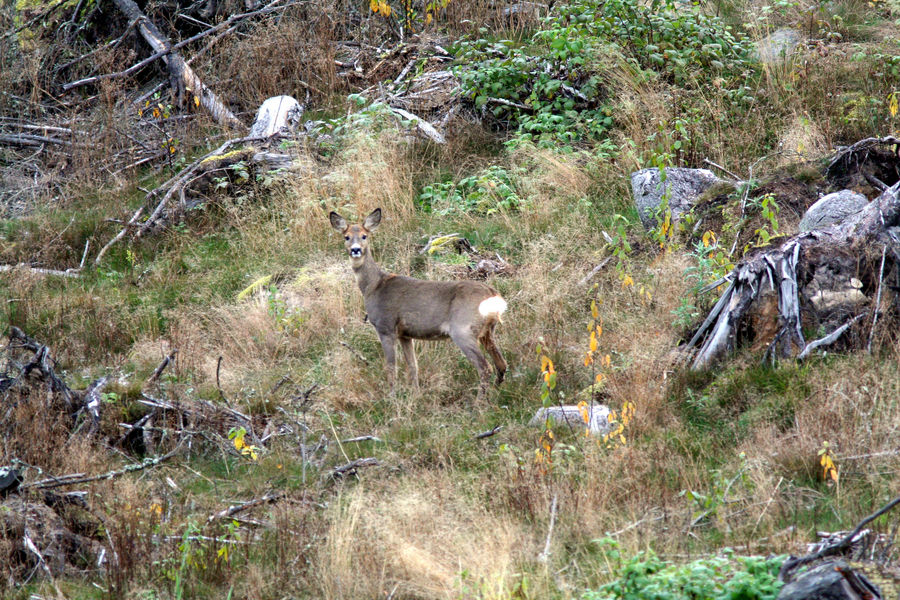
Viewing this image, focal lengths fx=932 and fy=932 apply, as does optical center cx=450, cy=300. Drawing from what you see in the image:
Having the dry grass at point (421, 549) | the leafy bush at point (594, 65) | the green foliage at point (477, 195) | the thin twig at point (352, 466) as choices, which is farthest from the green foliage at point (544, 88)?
the dry grass at point (421, 549)

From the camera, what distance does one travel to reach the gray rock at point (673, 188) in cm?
900

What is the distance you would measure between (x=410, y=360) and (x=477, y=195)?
126 inches

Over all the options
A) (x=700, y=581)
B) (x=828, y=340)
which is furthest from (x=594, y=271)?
(x=700, y=581)

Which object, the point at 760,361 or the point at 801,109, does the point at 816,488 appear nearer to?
the point at 760,361

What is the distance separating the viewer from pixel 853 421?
17.0 ft

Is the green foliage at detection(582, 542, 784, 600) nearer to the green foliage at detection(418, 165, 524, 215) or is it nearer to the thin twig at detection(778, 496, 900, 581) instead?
the thin twig at detection(778, 496, 900, 581)

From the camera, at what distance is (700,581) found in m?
3.74

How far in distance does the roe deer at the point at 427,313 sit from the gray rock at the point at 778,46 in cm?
577

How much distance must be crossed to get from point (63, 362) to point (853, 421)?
7015 mm

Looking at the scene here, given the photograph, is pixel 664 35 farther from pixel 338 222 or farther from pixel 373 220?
pixel 338 222

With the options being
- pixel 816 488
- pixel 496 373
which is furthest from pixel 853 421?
pixel 496 373

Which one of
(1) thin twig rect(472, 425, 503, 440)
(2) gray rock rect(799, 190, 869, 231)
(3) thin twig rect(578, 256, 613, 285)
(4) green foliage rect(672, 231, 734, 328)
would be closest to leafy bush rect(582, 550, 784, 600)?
(1) thin twig rect(472, 425, 503, 440)

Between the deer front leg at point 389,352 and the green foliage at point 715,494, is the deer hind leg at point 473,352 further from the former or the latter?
the green foliage at point 715,494

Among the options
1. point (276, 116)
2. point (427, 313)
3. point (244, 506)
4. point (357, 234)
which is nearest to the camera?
point (244, 506)
